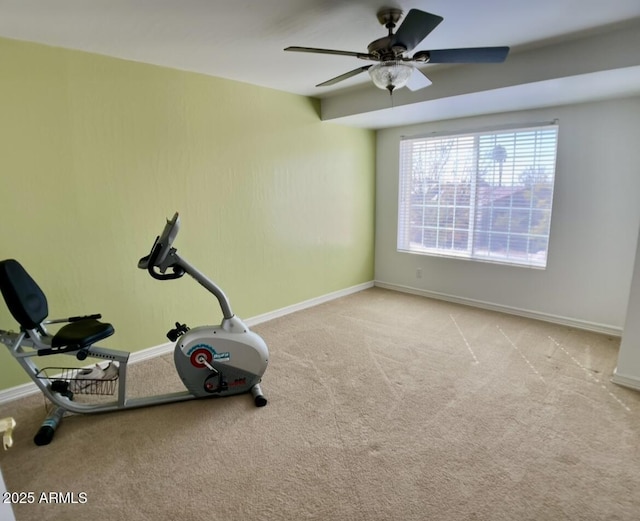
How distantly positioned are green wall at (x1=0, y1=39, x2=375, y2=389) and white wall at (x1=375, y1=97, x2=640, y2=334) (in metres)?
1.95

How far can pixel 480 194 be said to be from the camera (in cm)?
418

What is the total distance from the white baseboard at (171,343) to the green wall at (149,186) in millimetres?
59

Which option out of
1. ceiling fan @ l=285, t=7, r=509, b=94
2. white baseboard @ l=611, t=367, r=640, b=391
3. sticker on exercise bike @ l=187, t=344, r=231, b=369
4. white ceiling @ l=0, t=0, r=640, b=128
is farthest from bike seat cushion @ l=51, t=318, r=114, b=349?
white baseboard @ l=611, t=367, r=640, b=391

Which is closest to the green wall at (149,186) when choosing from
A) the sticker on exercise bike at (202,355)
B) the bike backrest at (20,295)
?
the bike backrest at (20,295)

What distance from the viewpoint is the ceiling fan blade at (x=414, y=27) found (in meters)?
1.65

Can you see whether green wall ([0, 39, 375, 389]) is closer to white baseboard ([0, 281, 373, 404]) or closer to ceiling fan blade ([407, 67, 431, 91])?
white baseboard ([0, 281, 373, 404])

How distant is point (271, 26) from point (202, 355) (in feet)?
6.65

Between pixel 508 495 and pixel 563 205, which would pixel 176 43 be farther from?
pixel 563 205

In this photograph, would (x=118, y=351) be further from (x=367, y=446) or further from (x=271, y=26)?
(x=271, y=26)

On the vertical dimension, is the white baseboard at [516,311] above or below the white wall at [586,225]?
below

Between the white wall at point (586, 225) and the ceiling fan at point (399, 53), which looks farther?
the white wall at point (586, 225)

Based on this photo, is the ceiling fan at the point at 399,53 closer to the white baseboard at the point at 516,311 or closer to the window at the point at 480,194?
the window at the point at 480,194

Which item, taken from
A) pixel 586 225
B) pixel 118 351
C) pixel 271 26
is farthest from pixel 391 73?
pixel 586 225

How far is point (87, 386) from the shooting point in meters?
2.48
